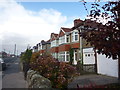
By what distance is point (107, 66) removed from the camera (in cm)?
1744

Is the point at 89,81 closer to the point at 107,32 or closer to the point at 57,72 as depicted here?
the point at 57,72

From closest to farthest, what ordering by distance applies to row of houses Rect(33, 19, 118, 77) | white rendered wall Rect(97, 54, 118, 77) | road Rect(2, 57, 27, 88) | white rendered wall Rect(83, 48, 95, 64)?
road Rect(2, 57, 27, 88) → white rendered wall Rect(97, 54, 118, 77) → row of houses Rect(33, 19, 118, 77) → white rendered wall Rect(83, 48, 95, 64)

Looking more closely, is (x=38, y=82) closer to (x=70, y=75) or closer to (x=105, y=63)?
(x=70, y=75)

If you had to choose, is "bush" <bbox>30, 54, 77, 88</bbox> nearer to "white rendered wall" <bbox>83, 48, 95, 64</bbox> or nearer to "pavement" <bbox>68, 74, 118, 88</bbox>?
"pavement" <bbox>68, 74, 118, 88</bbox>

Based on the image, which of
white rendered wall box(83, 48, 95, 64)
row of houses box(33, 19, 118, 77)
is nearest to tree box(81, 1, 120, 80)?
row of houses box(33, 19, 118, 77)

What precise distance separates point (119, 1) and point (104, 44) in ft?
5.95

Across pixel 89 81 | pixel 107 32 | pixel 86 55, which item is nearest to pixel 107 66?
pixel 89 81

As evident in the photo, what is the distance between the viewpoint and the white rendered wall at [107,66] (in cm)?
1614

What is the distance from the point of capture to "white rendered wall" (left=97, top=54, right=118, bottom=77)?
53.0ft

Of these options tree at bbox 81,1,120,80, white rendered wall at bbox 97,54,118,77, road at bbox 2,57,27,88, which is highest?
tree at bbox 81,1,120,80

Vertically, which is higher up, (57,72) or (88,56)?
(88,56)

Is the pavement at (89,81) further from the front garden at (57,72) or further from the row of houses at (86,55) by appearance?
the row of houses at (86,55)

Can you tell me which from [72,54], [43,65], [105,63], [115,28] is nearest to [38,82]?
[43,65]

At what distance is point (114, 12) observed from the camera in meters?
6.45
